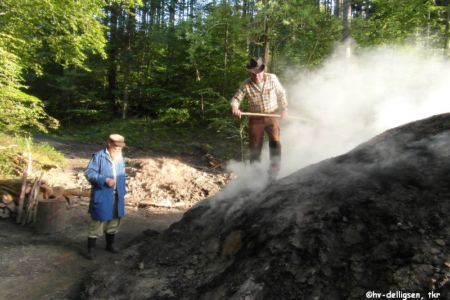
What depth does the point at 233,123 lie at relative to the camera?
1333cm

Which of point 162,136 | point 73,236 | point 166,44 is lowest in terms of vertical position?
point 73,236

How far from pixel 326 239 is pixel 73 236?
531 centimetres

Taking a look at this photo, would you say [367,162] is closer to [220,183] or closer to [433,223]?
[433,223]

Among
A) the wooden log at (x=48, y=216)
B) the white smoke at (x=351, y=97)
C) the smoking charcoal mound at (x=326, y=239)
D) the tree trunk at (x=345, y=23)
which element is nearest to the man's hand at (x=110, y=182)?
the smoking charcoal mound at (x=326, y=239)

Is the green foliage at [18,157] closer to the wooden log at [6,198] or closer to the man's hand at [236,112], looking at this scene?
the wooden log at [6,198]

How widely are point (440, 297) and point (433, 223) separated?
913 mm

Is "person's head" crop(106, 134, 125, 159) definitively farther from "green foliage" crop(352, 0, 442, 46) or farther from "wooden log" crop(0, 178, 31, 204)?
"green foliage" crop(352, 0, 442, 46)

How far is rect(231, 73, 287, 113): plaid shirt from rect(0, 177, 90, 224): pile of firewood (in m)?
4.48

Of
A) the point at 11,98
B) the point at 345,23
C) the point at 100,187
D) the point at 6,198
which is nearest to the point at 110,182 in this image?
the point at 100,187

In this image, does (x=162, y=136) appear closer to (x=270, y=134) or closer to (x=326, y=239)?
(x=270, y=134)

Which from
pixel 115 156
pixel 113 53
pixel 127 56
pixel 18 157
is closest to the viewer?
pixel 115 156

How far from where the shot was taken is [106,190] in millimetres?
6031

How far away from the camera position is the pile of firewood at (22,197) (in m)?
7.71

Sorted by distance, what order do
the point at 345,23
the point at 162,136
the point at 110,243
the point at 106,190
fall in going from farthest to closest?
the point at 162,136 < the point at 345,23 < the point at 110,243 < the point at 106,190
